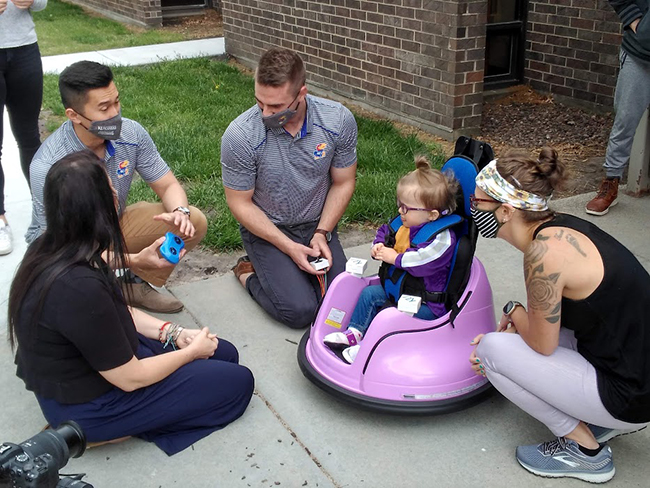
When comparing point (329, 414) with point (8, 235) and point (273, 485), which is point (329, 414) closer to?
point (273, 485)

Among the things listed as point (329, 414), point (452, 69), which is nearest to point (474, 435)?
point (329, 414)

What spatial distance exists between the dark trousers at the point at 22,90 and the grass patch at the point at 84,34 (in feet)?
21.7

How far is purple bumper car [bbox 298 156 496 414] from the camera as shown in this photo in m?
3.08

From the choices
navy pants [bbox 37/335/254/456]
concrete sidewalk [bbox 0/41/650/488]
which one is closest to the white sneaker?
concrete sidewalk [bbox 0/41/650/488]

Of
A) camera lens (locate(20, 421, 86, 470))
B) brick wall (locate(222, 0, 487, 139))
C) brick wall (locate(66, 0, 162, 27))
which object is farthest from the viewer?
brick wall (locate(66, 0, 162, 27))

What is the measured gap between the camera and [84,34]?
12.8 meters

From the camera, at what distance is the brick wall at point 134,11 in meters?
13.6

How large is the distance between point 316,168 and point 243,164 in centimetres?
40

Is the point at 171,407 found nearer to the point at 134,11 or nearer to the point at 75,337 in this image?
the point at 75,337

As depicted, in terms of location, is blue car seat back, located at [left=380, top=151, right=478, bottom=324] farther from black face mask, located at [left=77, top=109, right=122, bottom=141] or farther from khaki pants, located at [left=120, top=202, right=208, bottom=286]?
black face mask, located at [left=77, top=109, right=122, bottom=141]

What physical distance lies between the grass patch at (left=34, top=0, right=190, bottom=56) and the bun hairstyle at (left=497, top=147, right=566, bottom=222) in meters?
9.78

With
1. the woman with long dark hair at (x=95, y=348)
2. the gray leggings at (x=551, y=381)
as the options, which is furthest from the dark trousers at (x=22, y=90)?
the gray leggings at (x=551, y=381)

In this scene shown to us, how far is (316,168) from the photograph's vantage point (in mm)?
4078

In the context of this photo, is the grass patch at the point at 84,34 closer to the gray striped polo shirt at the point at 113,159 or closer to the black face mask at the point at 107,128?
the gray striped polo shirt at the point at 113,159
